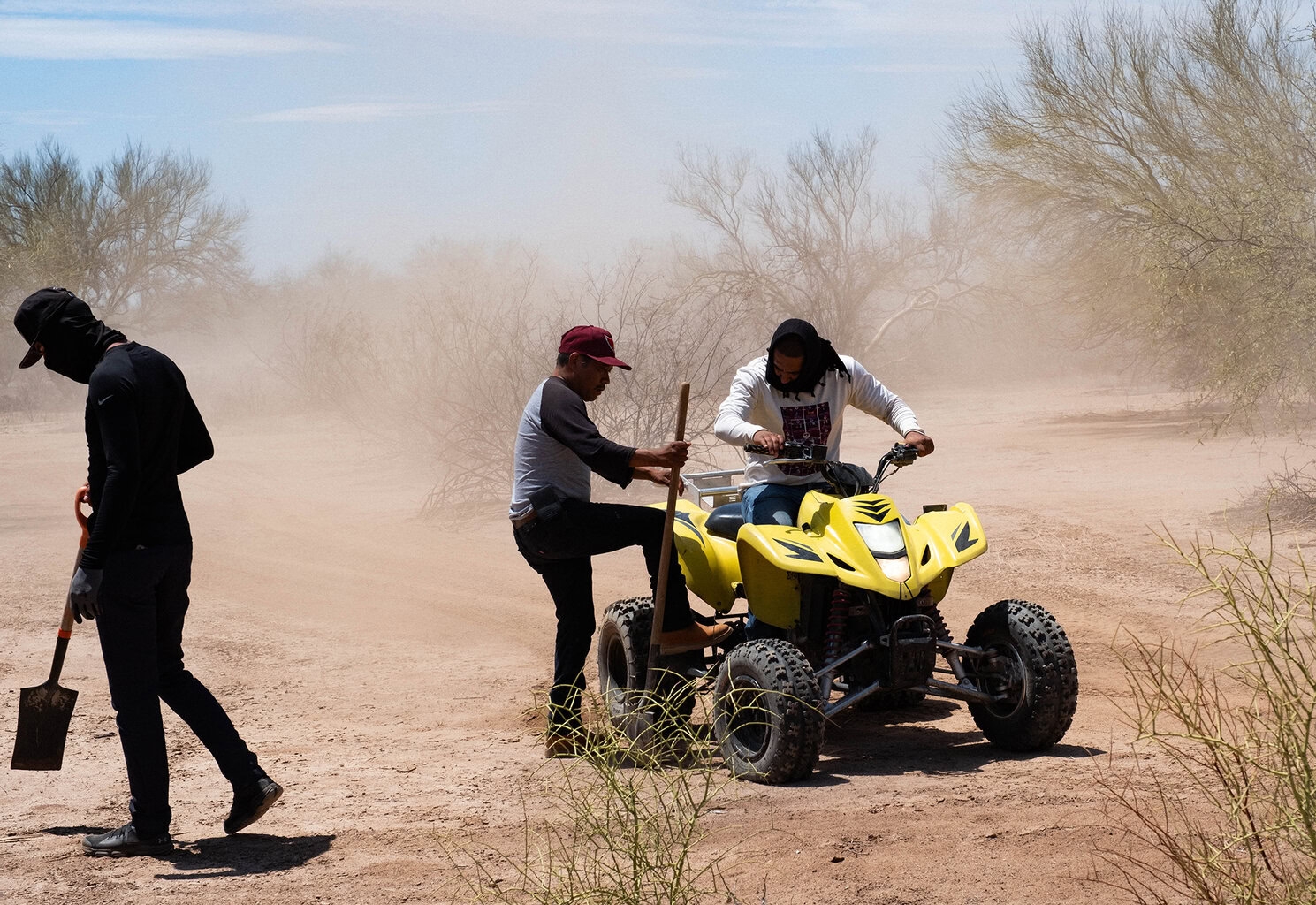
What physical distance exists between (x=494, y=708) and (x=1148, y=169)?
18.2 metres

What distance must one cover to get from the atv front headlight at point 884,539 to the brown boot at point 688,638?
36.9 inches

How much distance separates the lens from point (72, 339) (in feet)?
15.4

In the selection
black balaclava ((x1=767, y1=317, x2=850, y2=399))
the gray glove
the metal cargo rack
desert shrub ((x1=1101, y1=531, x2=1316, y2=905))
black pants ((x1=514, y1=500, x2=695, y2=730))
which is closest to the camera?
desert shrub ((x1=1101, y1=531, x2=1316, y2=905))

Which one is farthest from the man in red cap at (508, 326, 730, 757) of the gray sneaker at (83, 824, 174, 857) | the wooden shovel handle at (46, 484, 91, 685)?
the wooden shovel handle at (46, 484, 91, 685)

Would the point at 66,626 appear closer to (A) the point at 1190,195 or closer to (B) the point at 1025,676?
(B) the point at 1025,676

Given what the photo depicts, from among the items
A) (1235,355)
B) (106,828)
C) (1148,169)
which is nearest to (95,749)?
(106,828)

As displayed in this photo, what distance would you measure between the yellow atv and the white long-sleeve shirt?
23 centimetres

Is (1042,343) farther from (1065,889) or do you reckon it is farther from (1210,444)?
(1065,889)

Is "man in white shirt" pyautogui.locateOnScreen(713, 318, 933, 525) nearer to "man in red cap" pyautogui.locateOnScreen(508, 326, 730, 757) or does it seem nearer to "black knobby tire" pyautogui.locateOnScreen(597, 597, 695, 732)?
"man in red cap" pyautogui.locateOnScreen(508, 326, 730, 757)

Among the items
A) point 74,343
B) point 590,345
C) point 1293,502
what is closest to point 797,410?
point 590,345

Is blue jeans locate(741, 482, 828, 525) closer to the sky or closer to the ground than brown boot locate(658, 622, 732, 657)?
closer to the sky

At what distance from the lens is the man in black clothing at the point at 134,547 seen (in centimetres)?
455

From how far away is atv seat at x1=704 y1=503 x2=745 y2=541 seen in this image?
19.7 ft

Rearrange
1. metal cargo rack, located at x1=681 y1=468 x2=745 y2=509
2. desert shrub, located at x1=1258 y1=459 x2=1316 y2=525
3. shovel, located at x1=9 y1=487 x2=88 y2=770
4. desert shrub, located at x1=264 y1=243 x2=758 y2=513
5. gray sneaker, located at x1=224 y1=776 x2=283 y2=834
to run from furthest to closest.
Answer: desert shrub, located at x1=264 y1=243 x2=758 y2=513 < desert shrub, located at x1=1258 y1=459 x2=1316 y2=525 < metal cargo rack, located at x1=681 y1=468 x2=745 y2=509 < shovel, located at x1=9 y1=487 x2=88 y2=770 < gray sneaker, located at x1=224 y1=776 x2=283 y2=834
